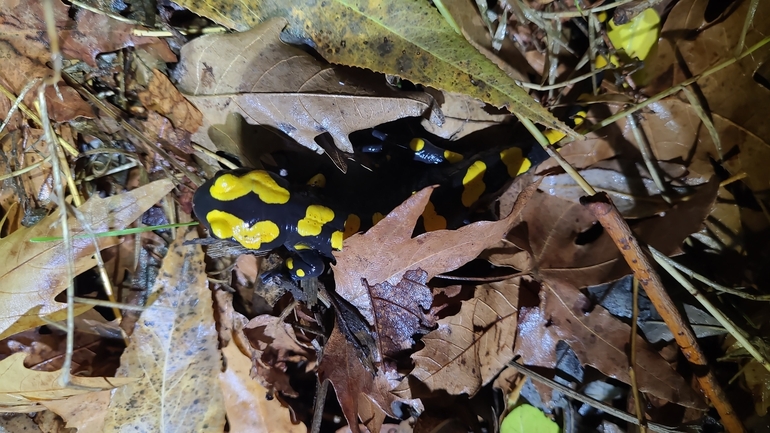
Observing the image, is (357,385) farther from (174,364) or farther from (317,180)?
(317,180)

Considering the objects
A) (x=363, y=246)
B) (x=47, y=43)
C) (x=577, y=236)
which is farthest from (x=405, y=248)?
(x=47, y=43)

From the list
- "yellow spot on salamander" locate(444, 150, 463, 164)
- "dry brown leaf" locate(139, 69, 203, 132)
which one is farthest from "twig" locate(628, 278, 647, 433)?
"dry brown leaf" locate(139, 69, 203, 132)

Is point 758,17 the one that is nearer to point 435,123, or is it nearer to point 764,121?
point 764,121

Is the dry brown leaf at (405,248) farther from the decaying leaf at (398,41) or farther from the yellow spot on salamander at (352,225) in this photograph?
the decaying leaf at (398,41)

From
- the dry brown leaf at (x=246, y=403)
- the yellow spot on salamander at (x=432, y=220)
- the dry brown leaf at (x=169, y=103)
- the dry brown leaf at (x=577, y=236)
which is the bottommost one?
the dry brown leaf at (x=246, y=403)

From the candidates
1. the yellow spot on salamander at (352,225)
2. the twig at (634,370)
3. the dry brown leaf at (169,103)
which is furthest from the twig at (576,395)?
the dry brown leaf at (169,103)
